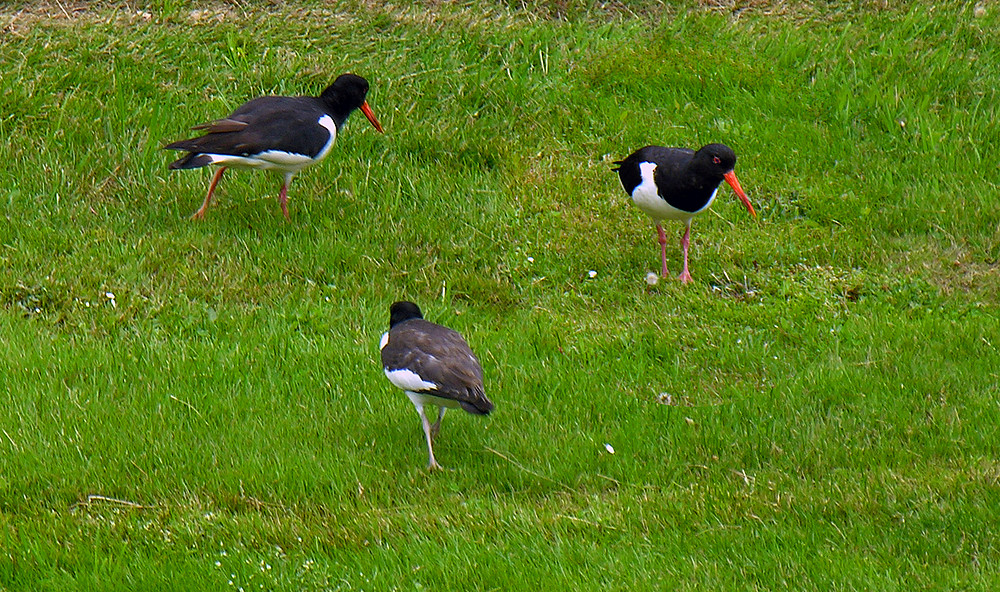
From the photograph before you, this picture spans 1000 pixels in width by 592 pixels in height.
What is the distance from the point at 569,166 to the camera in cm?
937

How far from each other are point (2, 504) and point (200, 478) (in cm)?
92

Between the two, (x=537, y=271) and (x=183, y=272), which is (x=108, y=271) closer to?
(x=183, y=272)

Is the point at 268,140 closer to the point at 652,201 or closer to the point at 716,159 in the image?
the point at 652,201

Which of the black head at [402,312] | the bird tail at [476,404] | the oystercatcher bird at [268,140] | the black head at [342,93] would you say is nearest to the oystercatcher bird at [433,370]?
the bird tail at [476,404]

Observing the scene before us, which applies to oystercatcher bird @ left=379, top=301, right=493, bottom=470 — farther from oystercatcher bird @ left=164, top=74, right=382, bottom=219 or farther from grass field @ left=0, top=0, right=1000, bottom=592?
oystercatcher bird @ left=164, top=74, right=382, bottom=219

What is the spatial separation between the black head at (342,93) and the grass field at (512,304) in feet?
1.52

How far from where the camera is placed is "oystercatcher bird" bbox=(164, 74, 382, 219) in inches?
320

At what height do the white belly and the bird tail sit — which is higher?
the white belly

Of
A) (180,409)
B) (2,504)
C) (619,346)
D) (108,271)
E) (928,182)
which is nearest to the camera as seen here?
(2,504)

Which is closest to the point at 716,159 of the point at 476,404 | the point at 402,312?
the point at 402,312

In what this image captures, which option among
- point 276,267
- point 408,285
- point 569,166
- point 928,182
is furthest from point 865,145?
point 276,267

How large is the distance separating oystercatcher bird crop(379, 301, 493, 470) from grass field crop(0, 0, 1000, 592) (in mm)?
364

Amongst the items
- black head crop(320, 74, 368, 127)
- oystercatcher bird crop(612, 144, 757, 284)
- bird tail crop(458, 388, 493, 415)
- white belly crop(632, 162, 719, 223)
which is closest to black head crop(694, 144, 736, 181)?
oystercatcher bird crop(612, 144, 757, 284)

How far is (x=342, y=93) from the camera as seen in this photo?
898cm
